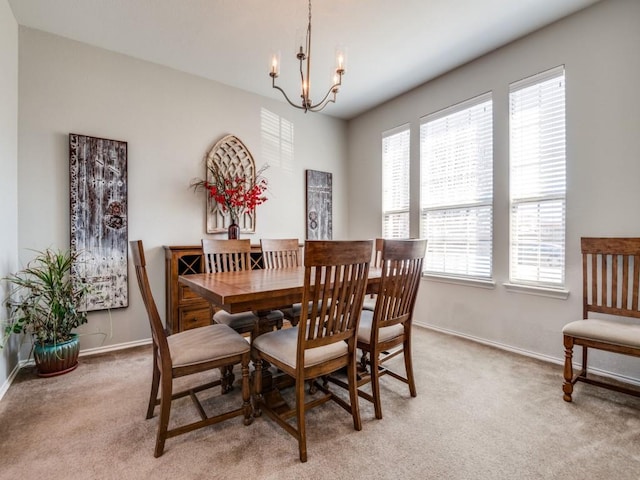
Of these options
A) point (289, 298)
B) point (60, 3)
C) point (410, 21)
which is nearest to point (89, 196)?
point (60, 3)

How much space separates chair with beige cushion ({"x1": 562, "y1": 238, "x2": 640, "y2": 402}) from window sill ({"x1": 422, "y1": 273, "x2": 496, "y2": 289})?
79cm

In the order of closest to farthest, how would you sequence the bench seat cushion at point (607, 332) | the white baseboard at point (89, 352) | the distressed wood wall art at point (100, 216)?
the bench seat cushion at point (607, 332)
the white baseboard at point (89, 352)
the distressed wood wall art at point (100, 216)

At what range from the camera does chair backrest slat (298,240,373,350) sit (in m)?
1.52

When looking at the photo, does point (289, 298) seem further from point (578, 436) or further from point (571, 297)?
point (571, 297)

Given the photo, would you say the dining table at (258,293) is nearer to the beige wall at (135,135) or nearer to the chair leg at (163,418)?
the chair leg at (163,418)

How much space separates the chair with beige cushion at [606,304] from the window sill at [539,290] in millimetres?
184

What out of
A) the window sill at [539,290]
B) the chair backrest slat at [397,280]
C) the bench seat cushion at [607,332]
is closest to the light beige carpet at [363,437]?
the bench seat cushion at [607,332]

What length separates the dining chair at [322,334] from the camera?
5.07 ft

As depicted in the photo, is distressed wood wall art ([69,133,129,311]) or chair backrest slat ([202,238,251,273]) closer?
chair backrest slat ([202,238,251,273])

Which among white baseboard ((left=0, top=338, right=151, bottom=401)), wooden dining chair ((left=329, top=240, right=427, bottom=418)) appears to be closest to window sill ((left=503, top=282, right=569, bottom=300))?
wooden dining chair ((left=329, top=240, right=427, bottom=418))

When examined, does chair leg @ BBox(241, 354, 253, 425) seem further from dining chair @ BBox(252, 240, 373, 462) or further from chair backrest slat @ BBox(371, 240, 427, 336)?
chair backrest slat @ BBox(371, 240, 427, 336)

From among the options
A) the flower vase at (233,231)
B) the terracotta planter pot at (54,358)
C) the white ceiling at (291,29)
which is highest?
the white ceiling at (291,29)

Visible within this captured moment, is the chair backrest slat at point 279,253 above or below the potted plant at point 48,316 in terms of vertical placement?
above

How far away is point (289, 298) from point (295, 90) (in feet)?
9.84
